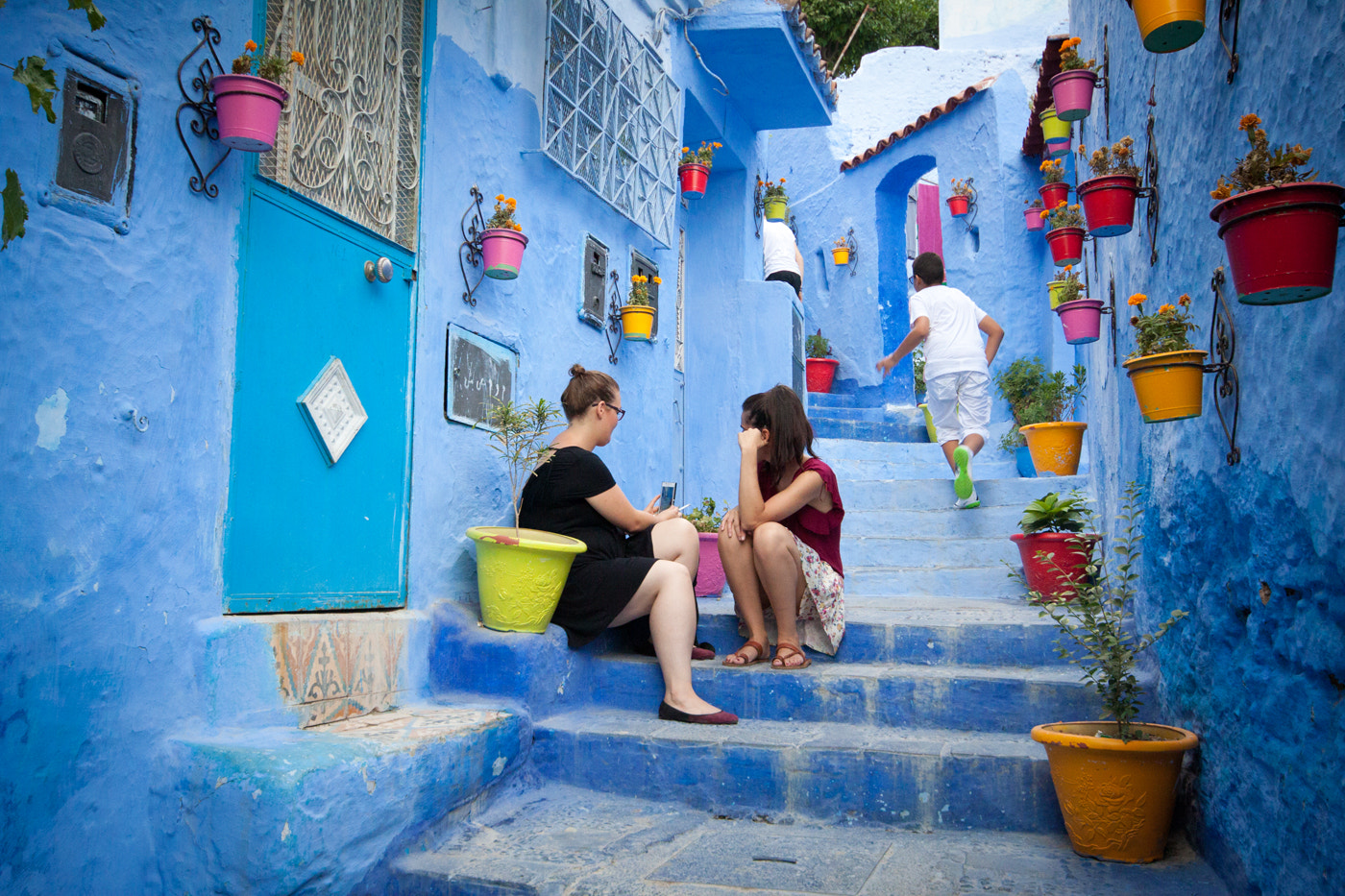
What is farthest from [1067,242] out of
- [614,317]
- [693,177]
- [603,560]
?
[603,560]

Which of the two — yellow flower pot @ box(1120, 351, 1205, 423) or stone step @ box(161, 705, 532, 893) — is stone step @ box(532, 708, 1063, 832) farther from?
yellow flower pot @ box(1120, 351, 1205, 423)

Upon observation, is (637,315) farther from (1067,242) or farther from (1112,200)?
(1112,200)

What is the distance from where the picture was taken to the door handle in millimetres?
3387

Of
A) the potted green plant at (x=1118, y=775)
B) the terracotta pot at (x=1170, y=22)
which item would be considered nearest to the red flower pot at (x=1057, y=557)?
the potted green plant at (x=1118, y=775)

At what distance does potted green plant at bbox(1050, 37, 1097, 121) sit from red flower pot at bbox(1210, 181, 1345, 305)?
319 centimetres

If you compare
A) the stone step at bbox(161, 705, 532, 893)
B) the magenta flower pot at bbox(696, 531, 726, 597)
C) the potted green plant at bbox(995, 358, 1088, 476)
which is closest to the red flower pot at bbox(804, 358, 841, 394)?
the potted green plant at bbox(995, 358, 1088, 476)

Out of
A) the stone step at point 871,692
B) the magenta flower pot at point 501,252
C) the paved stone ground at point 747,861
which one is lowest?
the paved stone ground at point 747,861

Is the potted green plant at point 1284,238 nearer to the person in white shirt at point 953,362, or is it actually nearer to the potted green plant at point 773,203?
the person in white shirt at point 953,362

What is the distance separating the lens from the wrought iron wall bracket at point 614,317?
5633 millimetres

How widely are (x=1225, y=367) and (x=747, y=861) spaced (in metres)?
1.83

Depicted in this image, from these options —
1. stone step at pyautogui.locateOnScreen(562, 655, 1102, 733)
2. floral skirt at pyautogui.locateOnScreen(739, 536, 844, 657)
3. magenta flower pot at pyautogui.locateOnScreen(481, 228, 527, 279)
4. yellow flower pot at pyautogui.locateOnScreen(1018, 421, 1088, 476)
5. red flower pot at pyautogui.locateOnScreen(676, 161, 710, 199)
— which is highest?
red flower pot at pyautogui.locateOnScreen(676, 161, 710, 199)

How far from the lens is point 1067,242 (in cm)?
518

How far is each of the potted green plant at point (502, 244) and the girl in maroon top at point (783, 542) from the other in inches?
48.4

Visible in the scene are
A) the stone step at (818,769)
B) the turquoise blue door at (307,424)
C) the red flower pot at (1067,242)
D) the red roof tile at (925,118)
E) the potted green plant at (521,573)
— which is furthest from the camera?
the red roof tile at (925,118)
